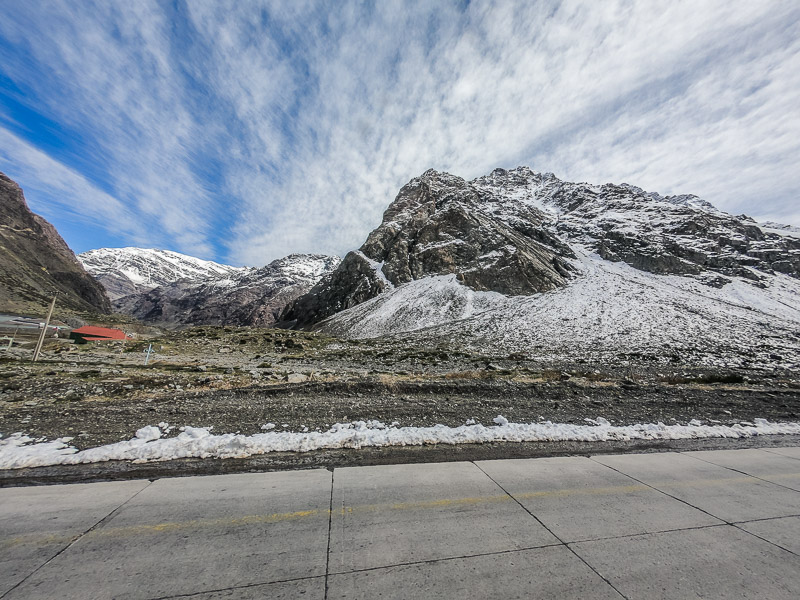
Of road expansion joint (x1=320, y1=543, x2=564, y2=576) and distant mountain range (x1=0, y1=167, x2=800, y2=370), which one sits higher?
distant mountain range (x1=0, y1=167, x2=800, y2=370)

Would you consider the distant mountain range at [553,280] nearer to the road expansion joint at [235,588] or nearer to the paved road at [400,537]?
the paved road at [400,537]

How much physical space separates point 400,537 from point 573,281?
75.0 metres

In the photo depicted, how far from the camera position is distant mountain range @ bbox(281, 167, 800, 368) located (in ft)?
125

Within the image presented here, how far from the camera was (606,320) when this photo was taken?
43469mm

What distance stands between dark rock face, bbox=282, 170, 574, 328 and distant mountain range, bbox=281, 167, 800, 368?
41 centimetres

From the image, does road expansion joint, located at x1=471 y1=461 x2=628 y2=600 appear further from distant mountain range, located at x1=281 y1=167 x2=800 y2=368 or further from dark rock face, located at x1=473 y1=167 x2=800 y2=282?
dark rock face, located at x1=473 y1=167 x2=800 y2=282

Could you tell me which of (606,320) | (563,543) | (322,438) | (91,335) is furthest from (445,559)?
(91,335)

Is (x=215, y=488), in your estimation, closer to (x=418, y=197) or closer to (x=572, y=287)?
(x=572, y=287)

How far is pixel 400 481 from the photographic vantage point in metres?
6.34

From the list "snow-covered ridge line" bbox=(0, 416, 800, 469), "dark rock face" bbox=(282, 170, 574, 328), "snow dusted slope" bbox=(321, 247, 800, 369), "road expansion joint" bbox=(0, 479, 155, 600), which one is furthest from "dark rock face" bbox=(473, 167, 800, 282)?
"road expansion joint" bbox=(0, 479, 155, 600)

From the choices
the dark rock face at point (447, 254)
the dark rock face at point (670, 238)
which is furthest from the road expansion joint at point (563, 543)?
the dark rock face at point (670, 238)

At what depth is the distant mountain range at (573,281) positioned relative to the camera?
3822 cm

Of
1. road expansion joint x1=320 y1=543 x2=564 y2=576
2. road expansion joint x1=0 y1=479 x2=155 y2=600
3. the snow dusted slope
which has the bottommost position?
road expansion joint x1=0 y1=479 x2=155 y2=600

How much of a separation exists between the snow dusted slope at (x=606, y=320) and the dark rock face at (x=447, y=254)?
5.95 meters
